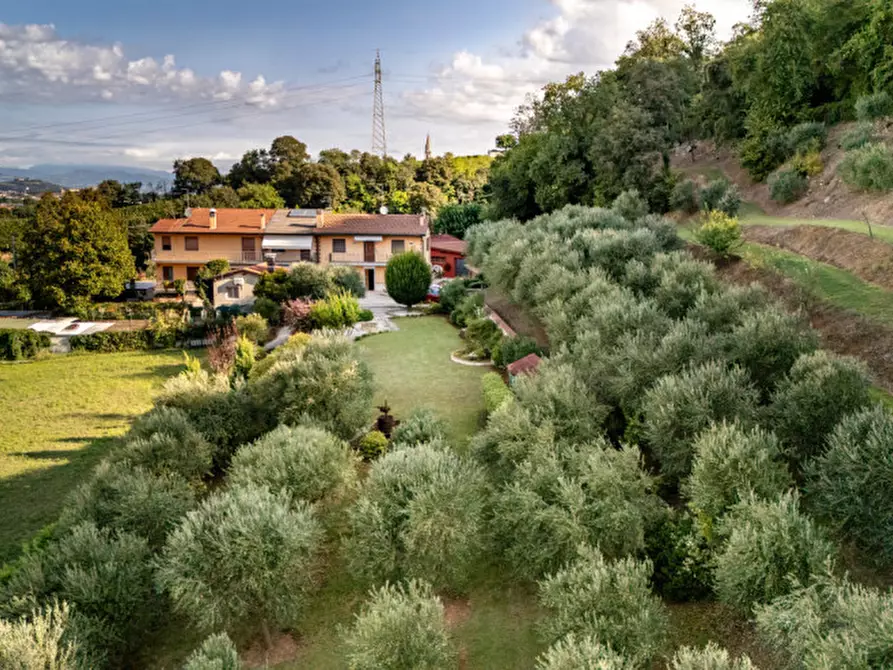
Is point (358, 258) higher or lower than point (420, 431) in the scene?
higher

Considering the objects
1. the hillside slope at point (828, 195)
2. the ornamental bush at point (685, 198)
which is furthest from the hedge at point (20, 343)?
the hillside slope at point (828, 195)

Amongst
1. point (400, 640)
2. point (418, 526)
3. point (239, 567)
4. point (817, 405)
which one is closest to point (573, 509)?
point (418, 526)

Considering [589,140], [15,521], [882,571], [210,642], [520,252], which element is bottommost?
[15,521]

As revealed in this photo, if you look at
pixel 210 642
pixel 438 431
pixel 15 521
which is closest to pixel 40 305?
pixel 15 521

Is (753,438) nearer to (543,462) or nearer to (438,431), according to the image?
(543,462)

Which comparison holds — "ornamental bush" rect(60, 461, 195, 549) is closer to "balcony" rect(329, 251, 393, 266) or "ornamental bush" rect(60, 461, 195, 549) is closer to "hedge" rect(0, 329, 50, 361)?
"hedge" rect(0, 329, 50, 361)

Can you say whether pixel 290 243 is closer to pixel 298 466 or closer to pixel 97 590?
pixel 298 466

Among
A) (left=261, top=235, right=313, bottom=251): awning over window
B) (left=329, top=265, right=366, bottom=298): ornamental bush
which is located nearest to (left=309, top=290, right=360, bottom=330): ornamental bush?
(left=329, top=265, right=366, bottom=298): ornamental bush
